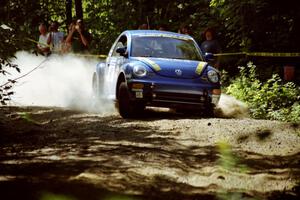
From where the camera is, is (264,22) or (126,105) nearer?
(126,105)

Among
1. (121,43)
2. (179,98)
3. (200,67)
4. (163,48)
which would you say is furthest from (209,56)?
(121,43)

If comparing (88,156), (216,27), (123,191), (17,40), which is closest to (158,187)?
(123,191)

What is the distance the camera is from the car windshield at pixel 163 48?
11453 mm

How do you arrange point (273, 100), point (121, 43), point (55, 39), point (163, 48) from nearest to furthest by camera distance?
point (163, 48), point (121, 43), point (273, 100), point (55, 39)

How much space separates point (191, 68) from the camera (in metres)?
10.9

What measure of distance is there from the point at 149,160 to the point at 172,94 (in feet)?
13.1

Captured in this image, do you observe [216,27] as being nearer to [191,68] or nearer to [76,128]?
[191,68]

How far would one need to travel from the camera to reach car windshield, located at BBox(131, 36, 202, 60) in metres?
11.5

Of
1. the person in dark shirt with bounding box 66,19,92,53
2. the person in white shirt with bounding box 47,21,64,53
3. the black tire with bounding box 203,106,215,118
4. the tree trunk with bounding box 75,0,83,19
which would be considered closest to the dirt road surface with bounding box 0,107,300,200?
the black tire with bounding box 203,106,215,118

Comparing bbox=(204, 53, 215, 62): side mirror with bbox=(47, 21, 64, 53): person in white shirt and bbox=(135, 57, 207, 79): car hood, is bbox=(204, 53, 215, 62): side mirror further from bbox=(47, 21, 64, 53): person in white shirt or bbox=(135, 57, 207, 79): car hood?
bbox=(47, 21, 64, 53): person in white shirt

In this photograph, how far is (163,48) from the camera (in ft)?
38.1

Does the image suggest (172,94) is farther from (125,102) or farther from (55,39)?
(55,39)

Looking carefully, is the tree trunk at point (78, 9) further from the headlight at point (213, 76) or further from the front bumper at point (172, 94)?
the front bumper at point (172, 94)

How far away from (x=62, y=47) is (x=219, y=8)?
5.46 metres
